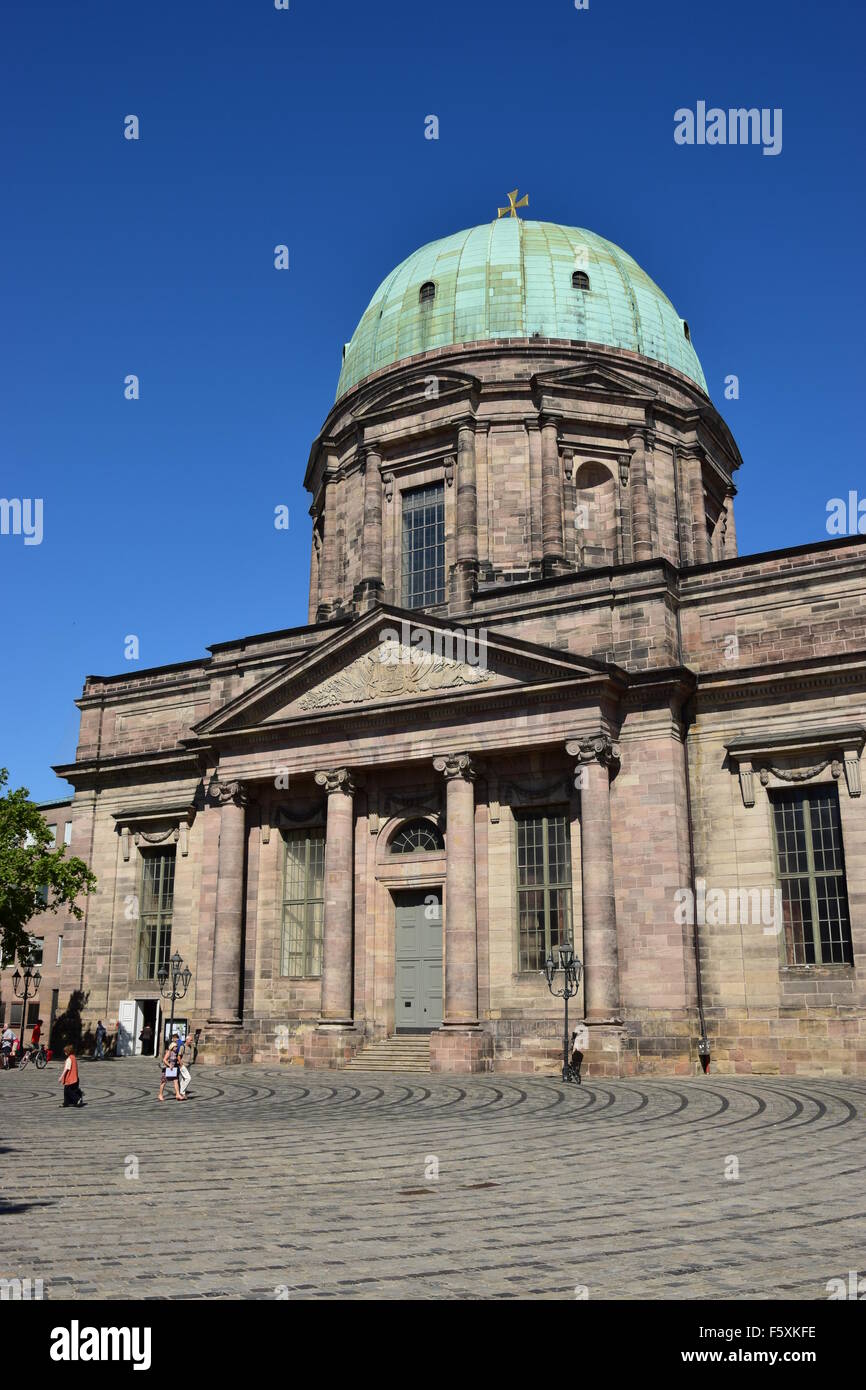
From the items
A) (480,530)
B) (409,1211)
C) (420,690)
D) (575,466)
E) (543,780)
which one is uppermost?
(575,466)

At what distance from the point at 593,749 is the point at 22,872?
17.7 m

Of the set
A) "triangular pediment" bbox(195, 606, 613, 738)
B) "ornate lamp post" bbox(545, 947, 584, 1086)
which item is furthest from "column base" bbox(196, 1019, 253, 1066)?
"ornate lamp post" bbox(545, 947, 584, 1086)

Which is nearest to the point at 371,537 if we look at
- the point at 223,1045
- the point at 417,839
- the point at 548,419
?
the point at 548,419

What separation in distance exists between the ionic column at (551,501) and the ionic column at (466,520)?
2251 mm

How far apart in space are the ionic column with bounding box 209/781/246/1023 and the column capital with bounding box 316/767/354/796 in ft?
10.7

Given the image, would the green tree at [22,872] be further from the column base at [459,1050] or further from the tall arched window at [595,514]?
the tall arched window at [595,514]

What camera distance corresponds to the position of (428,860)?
3241 centimetres

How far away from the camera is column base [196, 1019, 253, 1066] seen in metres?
33.3

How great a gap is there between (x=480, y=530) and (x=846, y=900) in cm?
1722

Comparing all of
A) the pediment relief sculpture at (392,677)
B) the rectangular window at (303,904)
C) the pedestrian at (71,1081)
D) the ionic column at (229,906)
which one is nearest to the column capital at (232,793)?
the ionic column at (229,906)

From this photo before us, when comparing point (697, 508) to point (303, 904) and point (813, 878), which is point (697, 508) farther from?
point (303, 904)

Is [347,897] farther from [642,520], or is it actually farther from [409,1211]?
[409,1211]

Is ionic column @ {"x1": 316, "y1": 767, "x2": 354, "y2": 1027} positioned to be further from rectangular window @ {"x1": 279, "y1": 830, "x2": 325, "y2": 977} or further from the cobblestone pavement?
the cobblestone pavement
